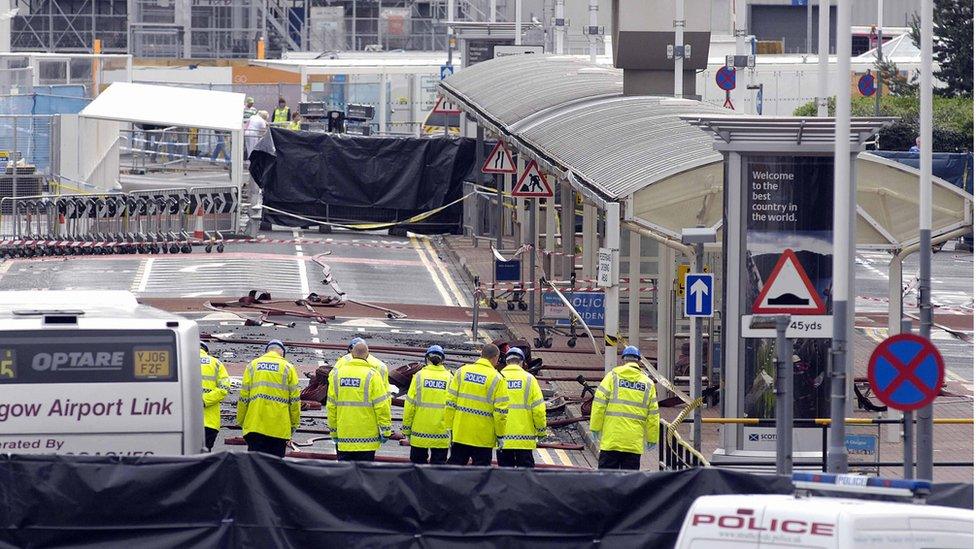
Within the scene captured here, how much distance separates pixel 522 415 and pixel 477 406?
16.7 inches

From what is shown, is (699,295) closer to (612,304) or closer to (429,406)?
(429,406)

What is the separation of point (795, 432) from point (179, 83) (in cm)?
5370

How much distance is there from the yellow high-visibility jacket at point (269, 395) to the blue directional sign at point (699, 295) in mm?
3830

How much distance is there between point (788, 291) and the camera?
46.6ft

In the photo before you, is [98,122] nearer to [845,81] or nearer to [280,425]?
[280,425]

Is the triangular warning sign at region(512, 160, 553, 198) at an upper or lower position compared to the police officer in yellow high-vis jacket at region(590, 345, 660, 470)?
upper

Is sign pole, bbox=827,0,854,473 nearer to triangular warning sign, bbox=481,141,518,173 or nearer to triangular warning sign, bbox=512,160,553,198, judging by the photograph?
triangular warning sign, bbox=512,160,553,198

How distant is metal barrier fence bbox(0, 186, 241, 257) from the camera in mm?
34000

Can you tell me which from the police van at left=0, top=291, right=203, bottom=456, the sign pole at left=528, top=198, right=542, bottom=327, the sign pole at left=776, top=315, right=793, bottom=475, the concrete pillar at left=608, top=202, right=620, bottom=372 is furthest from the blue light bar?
the sign pole at left=528, top=198, right=542, bottom=327

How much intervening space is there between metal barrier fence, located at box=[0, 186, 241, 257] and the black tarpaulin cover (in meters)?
3.72

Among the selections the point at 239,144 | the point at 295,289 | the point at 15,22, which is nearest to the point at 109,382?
the point at 295,289

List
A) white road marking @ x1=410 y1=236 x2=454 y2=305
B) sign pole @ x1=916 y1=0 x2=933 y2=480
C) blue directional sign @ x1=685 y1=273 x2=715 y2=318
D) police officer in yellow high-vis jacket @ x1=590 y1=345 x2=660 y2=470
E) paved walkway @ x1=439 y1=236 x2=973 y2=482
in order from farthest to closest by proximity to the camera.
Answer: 1. white road marking @ x1=410 y1=236 x2=454 y2=305
2. paved walkway @ x1=439 y1=236 x2=973 y2=482
3. sign pole @ x1=916 y1=0 x2=933 y2=480
4. blue directional sign @ x1=685 y1=273 x2=715 y2=318
5. police officer in yellow high-vis jacket @ x1=590 y1=345 x2=660 y2=470

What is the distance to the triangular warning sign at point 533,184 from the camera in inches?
1057

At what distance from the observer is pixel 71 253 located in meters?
34.0
